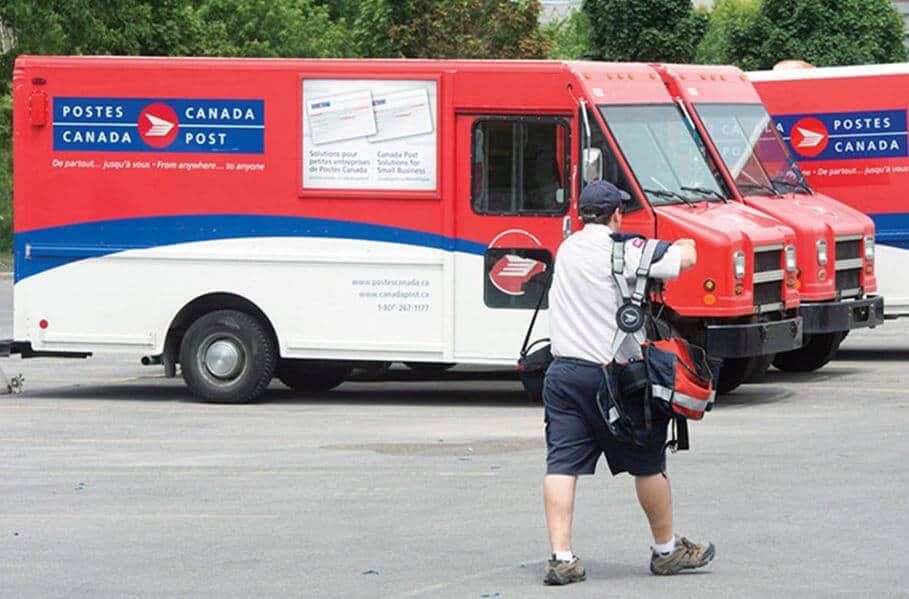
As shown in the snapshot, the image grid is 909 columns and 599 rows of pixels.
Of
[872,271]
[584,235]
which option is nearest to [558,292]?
[584,235]

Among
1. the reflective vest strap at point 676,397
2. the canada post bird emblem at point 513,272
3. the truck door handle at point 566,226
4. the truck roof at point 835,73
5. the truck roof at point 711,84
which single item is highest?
the truck roof at point 835,73

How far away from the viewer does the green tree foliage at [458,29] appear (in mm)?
43469

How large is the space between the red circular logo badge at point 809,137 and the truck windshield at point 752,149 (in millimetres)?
1644

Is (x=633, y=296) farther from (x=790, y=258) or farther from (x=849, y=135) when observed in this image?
(x=849, y=135)

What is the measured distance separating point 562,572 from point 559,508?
27 centimetres

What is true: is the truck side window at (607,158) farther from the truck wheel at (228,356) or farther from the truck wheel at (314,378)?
the truck wheel at (314,378)

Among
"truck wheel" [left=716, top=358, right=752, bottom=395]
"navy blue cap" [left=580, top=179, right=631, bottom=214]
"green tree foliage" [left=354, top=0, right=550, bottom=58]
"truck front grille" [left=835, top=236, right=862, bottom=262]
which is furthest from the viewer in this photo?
"green tree foliage" [left=354, top=0, right=550, bottom=58]

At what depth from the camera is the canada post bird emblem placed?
51.3 ft

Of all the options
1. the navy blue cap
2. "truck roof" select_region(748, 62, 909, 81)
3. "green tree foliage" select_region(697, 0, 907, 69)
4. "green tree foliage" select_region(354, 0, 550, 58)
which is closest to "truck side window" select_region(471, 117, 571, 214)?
"truck roof" select_region(748, 62, 909, 81)

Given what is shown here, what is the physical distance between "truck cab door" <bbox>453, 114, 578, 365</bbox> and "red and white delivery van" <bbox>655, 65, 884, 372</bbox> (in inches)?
59.9

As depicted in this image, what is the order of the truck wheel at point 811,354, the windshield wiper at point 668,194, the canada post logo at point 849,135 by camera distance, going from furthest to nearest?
the canada post logo at point 849,135
the truck wheel at point 811,354
the windshield wiper at point 668,194

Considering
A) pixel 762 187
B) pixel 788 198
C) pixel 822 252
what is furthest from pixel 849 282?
pixel 762 187

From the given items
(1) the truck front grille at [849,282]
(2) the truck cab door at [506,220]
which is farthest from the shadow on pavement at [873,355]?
(2) the truck cab door at [506,220]

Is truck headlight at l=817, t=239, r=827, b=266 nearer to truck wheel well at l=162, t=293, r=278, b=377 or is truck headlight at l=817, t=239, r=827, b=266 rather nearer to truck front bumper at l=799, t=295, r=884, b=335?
truck front bumper at l=799, t=295, r=884, b=335
